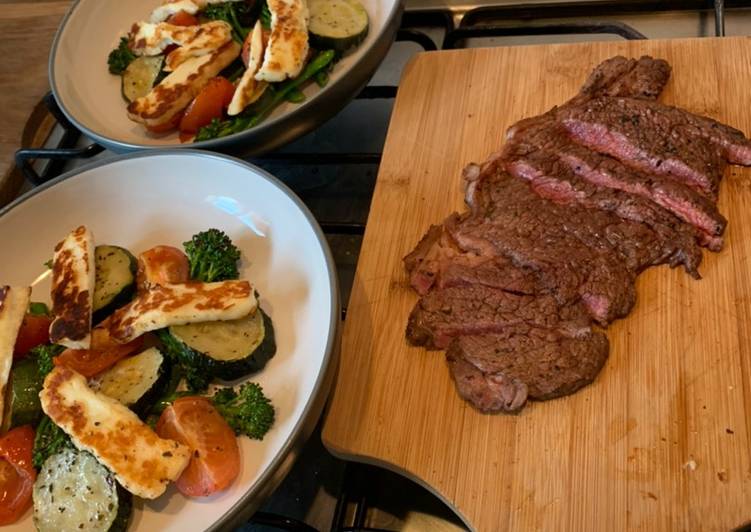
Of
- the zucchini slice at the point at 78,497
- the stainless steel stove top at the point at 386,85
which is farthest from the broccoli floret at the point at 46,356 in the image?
the stainless steel stove top at the point at 386,85

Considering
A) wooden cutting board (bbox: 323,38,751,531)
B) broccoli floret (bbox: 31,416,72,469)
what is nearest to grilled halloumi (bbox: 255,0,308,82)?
wooden cutting board (bbox: 323,38,751,531)

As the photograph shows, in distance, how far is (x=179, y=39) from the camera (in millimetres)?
2510

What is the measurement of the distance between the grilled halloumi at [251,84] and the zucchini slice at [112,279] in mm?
579

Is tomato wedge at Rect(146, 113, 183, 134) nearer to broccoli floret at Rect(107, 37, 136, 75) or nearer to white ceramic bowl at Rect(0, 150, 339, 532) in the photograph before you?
white ceramic bowl at Rect(0, 150, 339, 532)

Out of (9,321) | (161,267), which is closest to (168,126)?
(161,267)

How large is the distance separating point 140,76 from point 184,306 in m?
1.15

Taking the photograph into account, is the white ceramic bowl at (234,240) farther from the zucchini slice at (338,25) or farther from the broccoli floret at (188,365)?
the zucchini slice at (338,25)

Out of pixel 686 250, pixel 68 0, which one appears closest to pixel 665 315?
pixel 686 250

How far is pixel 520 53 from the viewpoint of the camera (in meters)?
2.36

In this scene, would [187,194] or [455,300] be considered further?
[187,194]

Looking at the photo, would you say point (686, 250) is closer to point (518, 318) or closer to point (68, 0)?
point (518, 318)

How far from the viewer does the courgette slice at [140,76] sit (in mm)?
2535

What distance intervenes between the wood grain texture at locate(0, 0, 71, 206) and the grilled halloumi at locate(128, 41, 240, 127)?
0.61 metres

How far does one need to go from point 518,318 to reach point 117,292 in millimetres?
1072
